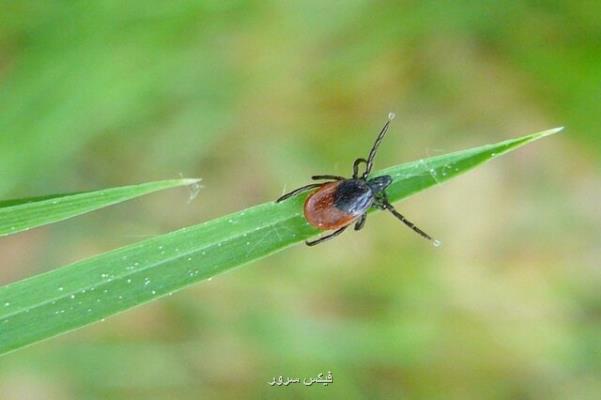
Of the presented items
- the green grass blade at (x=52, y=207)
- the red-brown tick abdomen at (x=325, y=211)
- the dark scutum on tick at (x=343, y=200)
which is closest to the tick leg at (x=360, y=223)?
the dark scutum on tick at (x=343, y=200)

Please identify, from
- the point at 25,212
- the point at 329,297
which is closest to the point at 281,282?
the point at 329,297

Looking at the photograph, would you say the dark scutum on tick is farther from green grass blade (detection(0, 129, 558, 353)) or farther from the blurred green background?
the blurred green background

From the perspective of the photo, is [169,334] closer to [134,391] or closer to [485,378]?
[134,391]

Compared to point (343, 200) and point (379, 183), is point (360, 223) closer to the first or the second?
point (343, 200)

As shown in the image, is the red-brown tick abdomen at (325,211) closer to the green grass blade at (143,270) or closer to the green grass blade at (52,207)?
the green grass blade at (143,270)

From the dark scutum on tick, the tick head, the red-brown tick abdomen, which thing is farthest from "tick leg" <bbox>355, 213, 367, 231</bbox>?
the tick head

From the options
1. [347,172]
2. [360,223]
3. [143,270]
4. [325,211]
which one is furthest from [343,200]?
[143,270]
